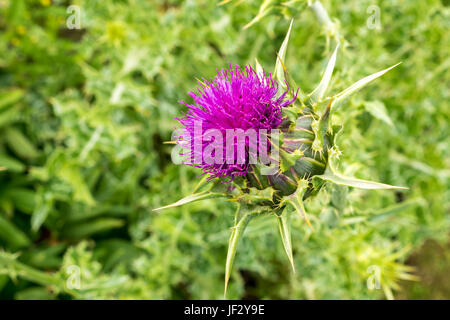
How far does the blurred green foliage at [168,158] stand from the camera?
8.89ft

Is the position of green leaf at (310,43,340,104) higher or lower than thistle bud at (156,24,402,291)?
higher

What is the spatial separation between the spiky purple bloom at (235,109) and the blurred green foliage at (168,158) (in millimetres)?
812

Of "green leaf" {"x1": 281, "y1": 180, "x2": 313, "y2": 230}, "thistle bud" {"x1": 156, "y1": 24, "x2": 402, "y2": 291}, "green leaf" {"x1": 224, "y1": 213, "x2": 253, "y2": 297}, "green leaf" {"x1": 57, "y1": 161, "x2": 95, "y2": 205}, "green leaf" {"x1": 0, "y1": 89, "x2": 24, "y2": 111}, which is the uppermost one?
"green leaf" {"x1": 0, "y1": 89, "x2": 24, "y2": 111}

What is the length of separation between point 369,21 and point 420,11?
29.4 inches

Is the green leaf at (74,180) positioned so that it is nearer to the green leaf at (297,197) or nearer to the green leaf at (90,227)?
the green leaf at (90,227)

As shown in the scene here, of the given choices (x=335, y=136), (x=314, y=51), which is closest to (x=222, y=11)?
(x=314, y=51)

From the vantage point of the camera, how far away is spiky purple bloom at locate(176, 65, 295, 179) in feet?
5.09

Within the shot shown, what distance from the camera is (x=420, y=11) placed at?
294 cm

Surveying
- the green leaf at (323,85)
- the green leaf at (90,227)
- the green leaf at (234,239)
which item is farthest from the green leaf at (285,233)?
the green leaf at (90,227)

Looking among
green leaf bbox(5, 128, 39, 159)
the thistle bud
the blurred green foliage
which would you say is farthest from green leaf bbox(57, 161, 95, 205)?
the thistle bud

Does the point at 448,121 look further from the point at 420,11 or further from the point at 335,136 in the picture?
the point at 335,136

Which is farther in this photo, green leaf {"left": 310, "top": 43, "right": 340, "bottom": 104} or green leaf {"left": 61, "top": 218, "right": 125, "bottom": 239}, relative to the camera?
green leaf {"left": 61, "top": 218, "right": 125, "bottom": 239}

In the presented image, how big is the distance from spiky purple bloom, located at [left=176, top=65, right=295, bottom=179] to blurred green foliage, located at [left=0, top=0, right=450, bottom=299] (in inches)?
32.0

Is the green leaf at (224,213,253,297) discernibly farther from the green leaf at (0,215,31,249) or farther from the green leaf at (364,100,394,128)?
the green leaf at (0,215,31,249)
